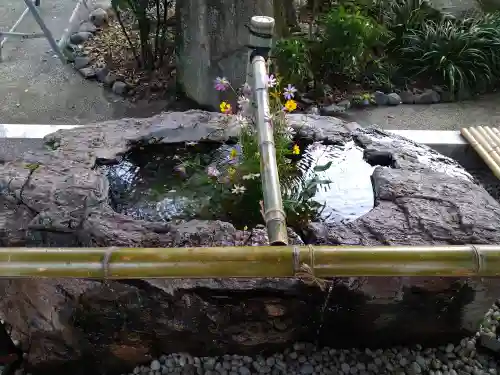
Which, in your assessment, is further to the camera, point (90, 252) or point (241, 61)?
point (241, 61)

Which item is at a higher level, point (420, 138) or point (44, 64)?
point (420, 138)

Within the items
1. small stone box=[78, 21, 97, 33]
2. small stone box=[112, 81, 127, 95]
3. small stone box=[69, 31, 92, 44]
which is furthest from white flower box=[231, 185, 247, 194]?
small stone box=[78, 21, 97, 33]

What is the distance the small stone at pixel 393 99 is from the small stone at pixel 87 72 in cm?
318

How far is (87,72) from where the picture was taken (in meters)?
5.48

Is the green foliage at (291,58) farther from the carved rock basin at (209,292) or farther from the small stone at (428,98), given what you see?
the carved rock basin at (209,292)

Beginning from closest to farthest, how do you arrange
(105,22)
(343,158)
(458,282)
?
(458,282) < (343,158) < (105,22)

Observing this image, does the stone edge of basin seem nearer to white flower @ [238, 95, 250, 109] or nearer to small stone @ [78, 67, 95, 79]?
white flower @ [238, 95, 250, 109]

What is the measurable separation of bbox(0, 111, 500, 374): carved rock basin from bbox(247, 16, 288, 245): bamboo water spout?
0.38 m

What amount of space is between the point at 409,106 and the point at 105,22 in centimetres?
389

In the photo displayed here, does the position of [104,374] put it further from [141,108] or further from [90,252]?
[141,108]

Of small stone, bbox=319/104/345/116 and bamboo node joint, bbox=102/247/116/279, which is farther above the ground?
bamboo node joint, bbox=102/247/116/279

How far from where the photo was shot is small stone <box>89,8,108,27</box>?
633 centimetres

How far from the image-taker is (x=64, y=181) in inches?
98.9

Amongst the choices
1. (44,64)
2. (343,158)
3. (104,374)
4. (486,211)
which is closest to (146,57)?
(44,64)
